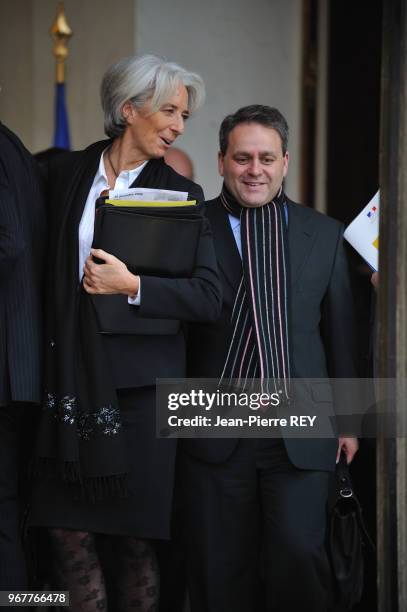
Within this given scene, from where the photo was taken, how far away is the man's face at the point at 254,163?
115 inches

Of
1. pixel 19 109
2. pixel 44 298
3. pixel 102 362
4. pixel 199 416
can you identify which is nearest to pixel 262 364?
pixel 199 416

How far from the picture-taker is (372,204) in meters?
3.06

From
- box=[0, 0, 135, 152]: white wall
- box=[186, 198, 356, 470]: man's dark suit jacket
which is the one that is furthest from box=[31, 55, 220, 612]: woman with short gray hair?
box=[0, 0, 135, 152]: white wall

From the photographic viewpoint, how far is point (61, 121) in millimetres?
6219

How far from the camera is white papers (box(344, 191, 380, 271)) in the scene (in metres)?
2.99

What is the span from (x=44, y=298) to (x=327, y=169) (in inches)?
147

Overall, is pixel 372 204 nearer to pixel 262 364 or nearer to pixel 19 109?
pixel 262 364

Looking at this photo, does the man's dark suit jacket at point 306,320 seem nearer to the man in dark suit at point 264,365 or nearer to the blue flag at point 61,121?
the man in dark suit at point 264,365

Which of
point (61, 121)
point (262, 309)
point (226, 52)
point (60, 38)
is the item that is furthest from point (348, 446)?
point (60, 38)

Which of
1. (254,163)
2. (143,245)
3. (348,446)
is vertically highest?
(254,163)

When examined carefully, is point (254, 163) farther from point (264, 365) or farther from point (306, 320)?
point (264, 365)

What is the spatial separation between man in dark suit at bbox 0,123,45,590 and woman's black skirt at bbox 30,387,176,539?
0.31ft

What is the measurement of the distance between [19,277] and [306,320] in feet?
2.76

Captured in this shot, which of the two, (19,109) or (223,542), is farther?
(19,109)
